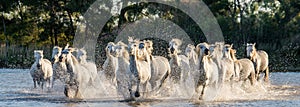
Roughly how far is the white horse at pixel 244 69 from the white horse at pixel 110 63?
133 inches

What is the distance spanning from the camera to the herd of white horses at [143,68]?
1714 centimetres

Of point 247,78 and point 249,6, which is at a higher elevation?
point 249,6

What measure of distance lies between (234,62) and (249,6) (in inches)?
998

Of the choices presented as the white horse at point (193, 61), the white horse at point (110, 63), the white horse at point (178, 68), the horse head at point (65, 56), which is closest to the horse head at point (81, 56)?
the white horse at point (110, 63)

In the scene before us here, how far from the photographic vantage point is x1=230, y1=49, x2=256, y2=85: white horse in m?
20.6

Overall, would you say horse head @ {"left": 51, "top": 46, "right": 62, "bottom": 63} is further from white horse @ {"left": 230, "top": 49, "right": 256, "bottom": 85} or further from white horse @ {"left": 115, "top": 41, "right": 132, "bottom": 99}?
white horse @ {"left": 230, "top": 49, "right": 256, "bottom": 85}

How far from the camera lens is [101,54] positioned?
36.7 meters

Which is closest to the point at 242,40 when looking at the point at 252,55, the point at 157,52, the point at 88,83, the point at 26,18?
the point at 157,52

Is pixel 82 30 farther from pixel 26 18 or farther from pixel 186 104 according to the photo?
pixel 186 104

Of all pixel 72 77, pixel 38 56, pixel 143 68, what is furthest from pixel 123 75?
A: pixel 38 56

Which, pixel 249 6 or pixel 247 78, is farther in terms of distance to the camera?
pixel 249 6

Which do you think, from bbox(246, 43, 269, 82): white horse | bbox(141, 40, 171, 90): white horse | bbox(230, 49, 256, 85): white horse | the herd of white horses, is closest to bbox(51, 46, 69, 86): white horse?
the herd of white horses

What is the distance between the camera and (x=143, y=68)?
56.7 ft

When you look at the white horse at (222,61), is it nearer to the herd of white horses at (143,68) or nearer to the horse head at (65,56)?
the herd of white horses at (143,68)
